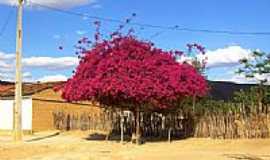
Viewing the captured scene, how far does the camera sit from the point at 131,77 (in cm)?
2759

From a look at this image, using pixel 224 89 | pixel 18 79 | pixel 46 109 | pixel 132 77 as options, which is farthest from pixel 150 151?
pixel 224 89

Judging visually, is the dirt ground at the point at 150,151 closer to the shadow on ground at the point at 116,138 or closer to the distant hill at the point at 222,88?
the shadow on ground at the point at 116,138

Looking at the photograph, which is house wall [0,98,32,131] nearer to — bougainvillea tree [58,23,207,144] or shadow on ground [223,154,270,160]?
bougainvillea tree [58,23,207,144]

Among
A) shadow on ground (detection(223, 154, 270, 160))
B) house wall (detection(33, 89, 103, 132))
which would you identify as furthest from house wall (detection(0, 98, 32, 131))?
shadow on ground (detection(223, 154, 270, 160))

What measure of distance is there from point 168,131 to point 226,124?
14.8 feet

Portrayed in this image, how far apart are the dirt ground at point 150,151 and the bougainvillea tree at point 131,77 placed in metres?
2.18

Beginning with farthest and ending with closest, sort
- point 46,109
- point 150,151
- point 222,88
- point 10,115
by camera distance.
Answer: point 222,88
point 10,115
point 46,109
point 150,151

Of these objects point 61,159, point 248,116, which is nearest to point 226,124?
point 248,116

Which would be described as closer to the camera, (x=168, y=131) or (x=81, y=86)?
(x=81, y=86)

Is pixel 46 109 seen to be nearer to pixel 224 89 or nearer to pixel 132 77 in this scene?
pixel 224 89

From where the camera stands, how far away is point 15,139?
32625mm

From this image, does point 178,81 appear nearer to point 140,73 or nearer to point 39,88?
point 140,73

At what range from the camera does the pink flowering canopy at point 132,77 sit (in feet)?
89.7

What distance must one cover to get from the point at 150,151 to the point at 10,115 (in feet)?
81.8
